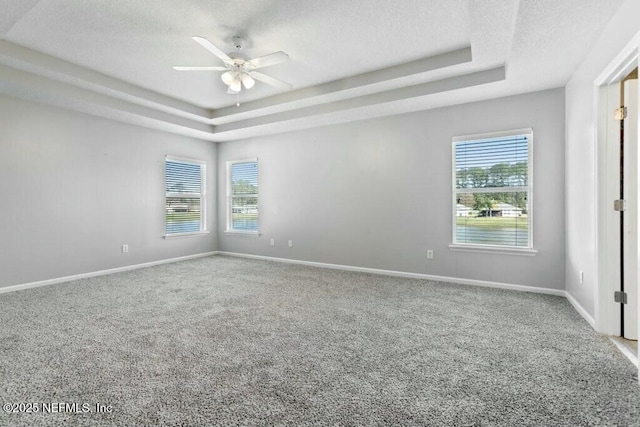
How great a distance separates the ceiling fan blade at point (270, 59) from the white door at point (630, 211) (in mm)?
2846

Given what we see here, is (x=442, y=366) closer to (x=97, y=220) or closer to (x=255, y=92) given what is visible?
(x=255, y=92)

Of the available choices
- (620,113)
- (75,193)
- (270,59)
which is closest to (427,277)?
(620,113)

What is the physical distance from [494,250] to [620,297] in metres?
1.55

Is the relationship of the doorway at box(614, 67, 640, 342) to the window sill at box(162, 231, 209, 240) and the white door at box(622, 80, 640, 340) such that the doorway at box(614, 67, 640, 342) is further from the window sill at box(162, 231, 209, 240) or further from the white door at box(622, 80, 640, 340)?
the window sill at box(162, 231, 209, 240)

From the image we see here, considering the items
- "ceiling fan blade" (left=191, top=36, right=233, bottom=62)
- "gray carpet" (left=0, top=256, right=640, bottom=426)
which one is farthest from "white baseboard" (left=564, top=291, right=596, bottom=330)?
"ceiling fan blade" (left=191, top=36, right=233, bottom=62)

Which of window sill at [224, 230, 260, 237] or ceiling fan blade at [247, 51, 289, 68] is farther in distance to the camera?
window sill at [224, 230, 260, 237]

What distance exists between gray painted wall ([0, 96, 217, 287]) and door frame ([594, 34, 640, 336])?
604 cm

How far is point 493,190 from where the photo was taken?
13.5 ft

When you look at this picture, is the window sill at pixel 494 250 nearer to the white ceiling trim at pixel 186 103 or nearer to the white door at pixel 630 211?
the white door at pixel 630 211

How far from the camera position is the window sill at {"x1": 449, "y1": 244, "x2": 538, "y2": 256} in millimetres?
3870

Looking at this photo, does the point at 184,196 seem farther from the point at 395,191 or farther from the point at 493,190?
the point at 493,190

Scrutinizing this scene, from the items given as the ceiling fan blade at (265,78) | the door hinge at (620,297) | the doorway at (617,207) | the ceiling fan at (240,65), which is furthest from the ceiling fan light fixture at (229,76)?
the door hinge at (620,297)

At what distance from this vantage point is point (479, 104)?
13.6ft

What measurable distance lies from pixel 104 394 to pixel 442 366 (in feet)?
6.76
